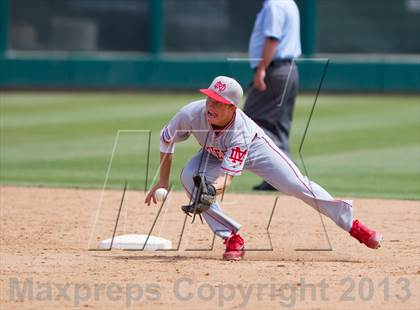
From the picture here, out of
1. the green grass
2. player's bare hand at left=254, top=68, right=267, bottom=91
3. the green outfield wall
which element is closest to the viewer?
player's bare hand at left=254, top=68, right=267, bottom=91

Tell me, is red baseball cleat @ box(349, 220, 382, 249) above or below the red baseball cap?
below

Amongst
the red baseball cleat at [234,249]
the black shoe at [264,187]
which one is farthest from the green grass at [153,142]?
the red baseball cleat at [234,249]

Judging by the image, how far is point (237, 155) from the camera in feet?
20.1

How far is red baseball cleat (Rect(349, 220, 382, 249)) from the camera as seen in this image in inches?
255

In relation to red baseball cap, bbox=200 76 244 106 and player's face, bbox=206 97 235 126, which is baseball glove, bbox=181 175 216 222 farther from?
red baseball cap, bbox=200 76 244 106

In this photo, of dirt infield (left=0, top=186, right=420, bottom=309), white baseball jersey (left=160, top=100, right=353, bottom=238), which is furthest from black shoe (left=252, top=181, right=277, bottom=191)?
white baseball jersey (left=160, top=100, right=353, bottom=238)

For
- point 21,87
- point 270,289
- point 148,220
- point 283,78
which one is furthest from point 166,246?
point 21,87

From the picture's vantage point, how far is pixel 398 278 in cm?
571

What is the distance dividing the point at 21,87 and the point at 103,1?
2736 millimetres

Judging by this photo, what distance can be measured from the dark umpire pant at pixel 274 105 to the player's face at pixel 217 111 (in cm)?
345

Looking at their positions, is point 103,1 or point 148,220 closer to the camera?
point 148,220

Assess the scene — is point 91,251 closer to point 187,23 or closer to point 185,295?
point 185,295

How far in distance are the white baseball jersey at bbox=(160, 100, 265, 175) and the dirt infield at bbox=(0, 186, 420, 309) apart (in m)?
0.66

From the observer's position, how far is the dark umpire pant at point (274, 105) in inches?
381
